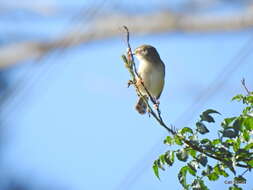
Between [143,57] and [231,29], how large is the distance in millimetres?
1433

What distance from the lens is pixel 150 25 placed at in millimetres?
5953

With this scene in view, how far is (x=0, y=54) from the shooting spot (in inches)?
288

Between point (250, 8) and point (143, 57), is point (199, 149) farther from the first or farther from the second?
point (250, 8)

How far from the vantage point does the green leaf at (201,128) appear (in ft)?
6.84

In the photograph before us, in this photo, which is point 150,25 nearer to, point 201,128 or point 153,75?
point 153,75

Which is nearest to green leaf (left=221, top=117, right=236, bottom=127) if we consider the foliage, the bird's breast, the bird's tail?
the foliage

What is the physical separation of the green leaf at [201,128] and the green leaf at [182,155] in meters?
0.07

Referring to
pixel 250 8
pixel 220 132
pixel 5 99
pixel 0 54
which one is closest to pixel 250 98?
pixel 220 132

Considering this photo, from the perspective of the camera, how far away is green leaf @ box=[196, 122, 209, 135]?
82.1 inches

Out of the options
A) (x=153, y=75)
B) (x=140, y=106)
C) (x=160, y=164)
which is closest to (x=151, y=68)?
(x=153, y=75)

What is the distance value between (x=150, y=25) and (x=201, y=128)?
3.90 m

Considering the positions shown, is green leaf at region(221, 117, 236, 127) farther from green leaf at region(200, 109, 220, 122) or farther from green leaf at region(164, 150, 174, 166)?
green leaf at region(164, 150, 174, 166)

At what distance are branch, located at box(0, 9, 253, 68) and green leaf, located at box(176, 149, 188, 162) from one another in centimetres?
294

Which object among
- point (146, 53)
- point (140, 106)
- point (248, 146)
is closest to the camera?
point (248, 146)
